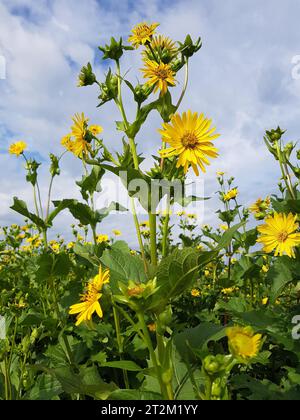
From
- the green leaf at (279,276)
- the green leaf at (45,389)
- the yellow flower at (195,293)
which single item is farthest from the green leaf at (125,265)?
the yellow flower at (195,293)

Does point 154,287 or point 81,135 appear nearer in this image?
point 154,287

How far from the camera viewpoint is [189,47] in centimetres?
182

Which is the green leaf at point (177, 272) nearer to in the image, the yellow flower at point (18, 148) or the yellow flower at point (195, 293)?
the yellow flower at point (18, 148)

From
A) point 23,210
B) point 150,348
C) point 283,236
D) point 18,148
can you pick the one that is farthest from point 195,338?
point 18,148

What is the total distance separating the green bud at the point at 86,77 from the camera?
182 cm

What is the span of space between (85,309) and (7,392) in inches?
20.9

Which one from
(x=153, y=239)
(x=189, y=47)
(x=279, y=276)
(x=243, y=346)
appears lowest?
(x=243, y=346)

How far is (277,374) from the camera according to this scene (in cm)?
199

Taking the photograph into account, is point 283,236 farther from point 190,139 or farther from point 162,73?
point 162,73

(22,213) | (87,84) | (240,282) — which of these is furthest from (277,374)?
(87,84)

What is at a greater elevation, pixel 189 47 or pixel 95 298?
pixel 189 47

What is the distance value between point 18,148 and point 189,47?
1.64 m

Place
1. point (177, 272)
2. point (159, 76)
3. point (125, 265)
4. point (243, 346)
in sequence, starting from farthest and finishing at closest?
point (159, 76), point (125, 265), point (177, 272), point (243, 346)

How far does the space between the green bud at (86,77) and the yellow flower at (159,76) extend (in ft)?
0.93
